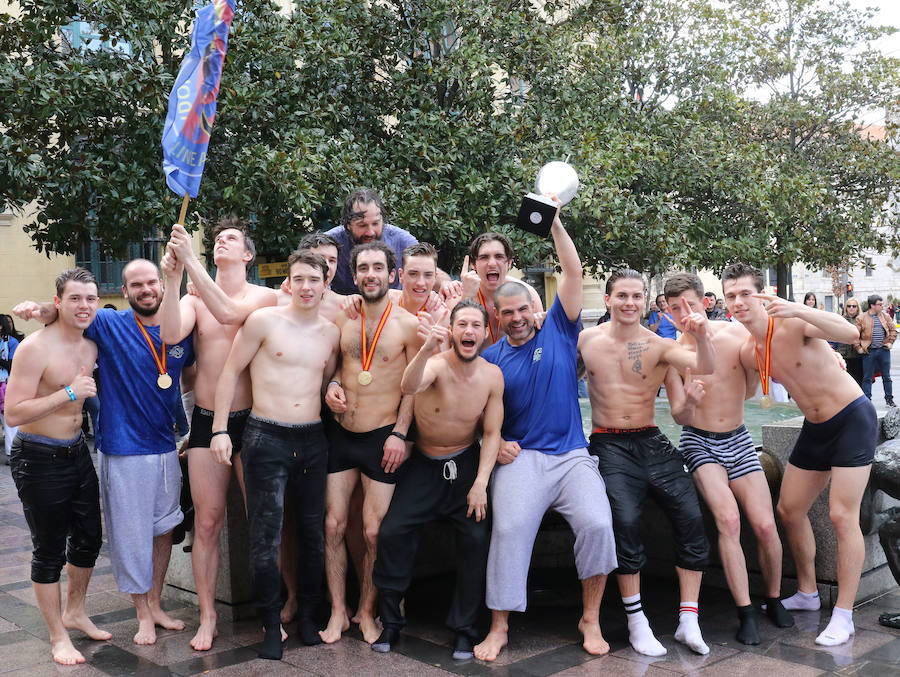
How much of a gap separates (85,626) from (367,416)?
2.01 meters

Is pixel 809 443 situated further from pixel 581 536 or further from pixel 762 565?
pixel 581 536

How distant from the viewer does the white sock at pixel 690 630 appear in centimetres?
472

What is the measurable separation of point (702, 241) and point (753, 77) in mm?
7463

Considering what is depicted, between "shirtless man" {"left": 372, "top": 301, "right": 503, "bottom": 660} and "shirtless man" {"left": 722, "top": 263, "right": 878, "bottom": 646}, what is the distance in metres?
1.55

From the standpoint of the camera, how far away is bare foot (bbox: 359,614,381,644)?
16.5 ft

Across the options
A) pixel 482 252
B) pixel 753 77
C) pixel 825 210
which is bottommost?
pixel 482 252

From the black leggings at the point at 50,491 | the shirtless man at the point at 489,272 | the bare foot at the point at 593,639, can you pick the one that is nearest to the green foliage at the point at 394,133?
the shirtless man at the point at 489,272

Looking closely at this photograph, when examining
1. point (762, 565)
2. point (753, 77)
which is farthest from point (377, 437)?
point (753, 77)

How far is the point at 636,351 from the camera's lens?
515cm

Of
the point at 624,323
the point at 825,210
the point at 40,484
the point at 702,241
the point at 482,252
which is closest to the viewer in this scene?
the point at 40,484

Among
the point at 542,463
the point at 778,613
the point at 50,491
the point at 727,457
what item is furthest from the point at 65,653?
the point at 778,613

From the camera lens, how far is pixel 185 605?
5777 millimetres

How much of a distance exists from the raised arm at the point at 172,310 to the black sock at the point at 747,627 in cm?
350

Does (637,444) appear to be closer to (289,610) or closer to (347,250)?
(289,610)
